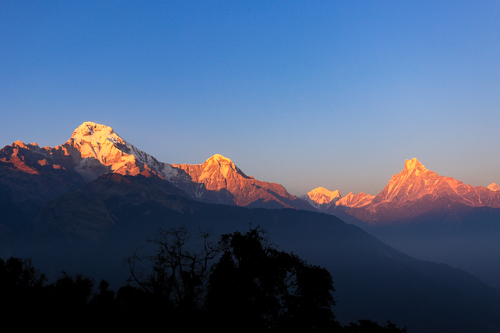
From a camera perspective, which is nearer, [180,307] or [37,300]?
[180,307]

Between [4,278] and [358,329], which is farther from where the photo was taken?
[4,278]

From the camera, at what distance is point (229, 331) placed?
51.6 m

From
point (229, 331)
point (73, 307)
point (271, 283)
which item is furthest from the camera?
point (73, 307)

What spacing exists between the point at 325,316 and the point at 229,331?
12937 mm

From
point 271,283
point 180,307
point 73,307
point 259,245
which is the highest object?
point 259,245

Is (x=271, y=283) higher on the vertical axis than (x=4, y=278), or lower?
higher

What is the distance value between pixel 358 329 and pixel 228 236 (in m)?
21.1

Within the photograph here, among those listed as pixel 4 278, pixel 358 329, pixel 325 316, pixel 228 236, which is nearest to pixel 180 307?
pixel 228 236

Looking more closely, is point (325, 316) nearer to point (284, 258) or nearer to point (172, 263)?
point (284, 258)

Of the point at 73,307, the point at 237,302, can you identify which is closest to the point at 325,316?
the point at 237,302

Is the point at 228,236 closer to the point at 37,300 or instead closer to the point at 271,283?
the point at 271,283

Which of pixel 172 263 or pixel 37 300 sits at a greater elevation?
pixel 172 263

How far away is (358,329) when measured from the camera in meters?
53.0

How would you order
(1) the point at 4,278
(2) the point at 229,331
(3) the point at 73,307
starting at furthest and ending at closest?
(1) the point at 4,278 < (3) the point at 73,307 < (2) the point at 229,331
